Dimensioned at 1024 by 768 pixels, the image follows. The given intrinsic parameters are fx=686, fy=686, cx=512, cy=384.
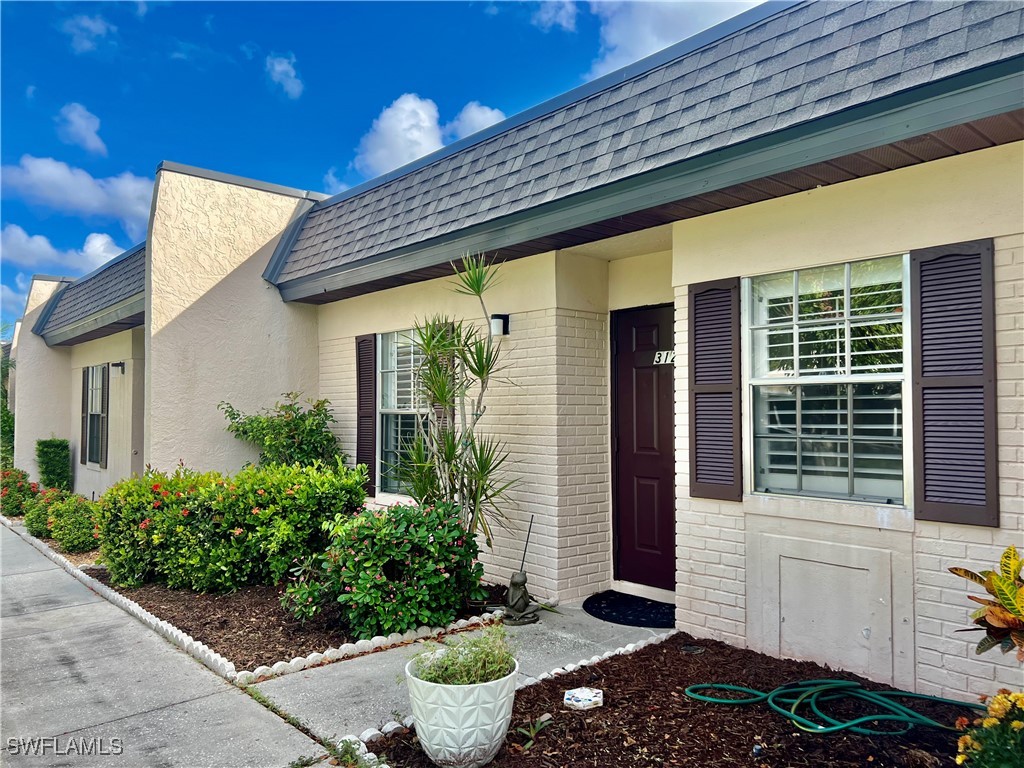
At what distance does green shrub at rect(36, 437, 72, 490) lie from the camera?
41.0 feet

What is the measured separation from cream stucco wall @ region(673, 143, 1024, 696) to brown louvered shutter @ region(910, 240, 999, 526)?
0.06 m

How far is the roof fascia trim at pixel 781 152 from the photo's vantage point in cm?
305

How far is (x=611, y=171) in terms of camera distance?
466 cm

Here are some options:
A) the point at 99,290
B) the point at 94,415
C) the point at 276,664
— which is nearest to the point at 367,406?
the point at 276,664

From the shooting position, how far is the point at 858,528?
385cm

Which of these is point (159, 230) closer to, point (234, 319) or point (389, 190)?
point (234, 319)

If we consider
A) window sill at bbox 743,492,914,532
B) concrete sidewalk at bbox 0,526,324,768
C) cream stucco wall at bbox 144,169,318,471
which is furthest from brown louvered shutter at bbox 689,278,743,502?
cream stucco wall at bbox 144,169,318,471

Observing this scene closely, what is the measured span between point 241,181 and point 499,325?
14.1ft

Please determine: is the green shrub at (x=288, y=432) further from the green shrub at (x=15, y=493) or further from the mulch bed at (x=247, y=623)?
the green shrub at (x=15, y=493)

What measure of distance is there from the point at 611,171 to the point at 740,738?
3.45 m

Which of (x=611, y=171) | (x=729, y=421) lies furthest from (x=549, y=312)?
(x=729, y=421)

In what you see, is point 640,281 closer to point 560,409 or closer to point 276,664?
point 560,409

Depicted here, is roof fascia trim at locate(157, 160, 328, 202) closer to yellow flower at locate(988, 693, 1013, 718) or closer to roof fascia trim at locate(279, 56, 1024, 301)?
roof fascia trim at locate(279, 56, 1024, 301)

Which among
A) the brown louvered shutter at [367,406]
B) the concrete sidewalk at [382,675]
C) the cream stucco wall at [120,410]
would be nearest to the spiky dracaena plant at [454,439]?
the concrete sidewalk at [382,675]
